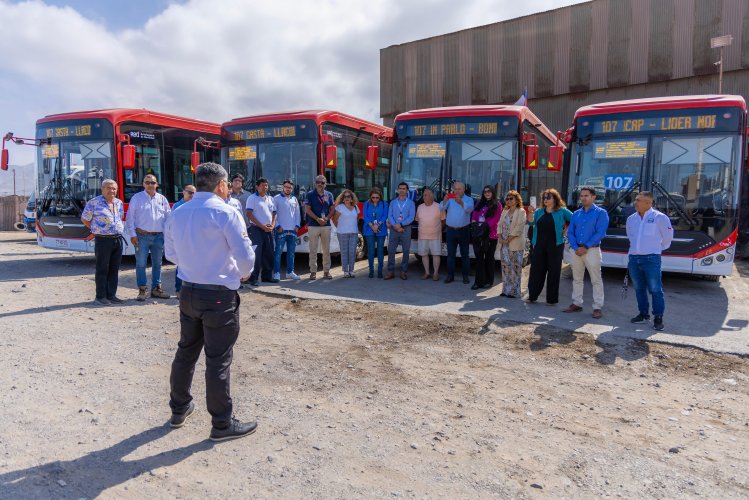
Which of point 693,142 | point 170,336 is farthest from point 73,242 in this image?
point 693,142

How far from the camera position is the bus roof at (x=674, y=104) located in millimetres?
8297

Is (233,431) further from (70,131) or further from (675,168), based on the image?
(70,131)

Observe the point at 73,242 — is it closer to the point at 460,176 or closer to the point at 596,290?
the point at 460,176

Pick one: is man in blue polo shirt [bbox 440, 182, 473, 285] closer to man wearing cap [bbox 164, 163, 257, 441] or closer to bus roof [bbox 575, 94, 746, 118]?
bus roof [bbox 575, 94, 746, 118]

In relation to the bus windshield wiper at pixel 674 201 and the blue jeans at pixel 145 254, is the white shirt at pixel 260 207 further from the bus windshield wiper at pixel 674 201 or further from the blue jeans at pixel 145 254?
the bus windshield wiper at pixel 674 201

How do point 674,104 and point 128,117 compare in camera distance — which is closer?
point 674,104

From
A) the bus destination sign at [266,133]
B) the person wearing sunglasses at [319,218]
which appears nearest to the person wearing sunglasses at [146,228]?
the person wearing sunglasses at [319,218]

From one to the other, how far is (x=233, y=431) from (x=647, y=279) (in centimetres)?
542

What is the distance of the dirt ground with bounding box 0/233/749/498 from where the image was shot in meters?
3.01

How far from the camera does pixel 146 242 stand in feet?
25.7

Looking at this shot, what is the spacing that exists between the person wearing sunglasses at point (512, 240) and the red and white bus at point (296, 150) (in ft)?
11.0

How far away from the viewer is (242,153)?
11.2 m

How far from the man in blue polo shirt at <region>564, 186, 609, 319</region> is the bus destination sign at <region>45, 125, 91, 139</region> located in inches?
386

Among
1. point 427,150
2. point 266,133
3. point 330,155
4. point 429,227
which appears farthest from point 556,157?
point 266,133
